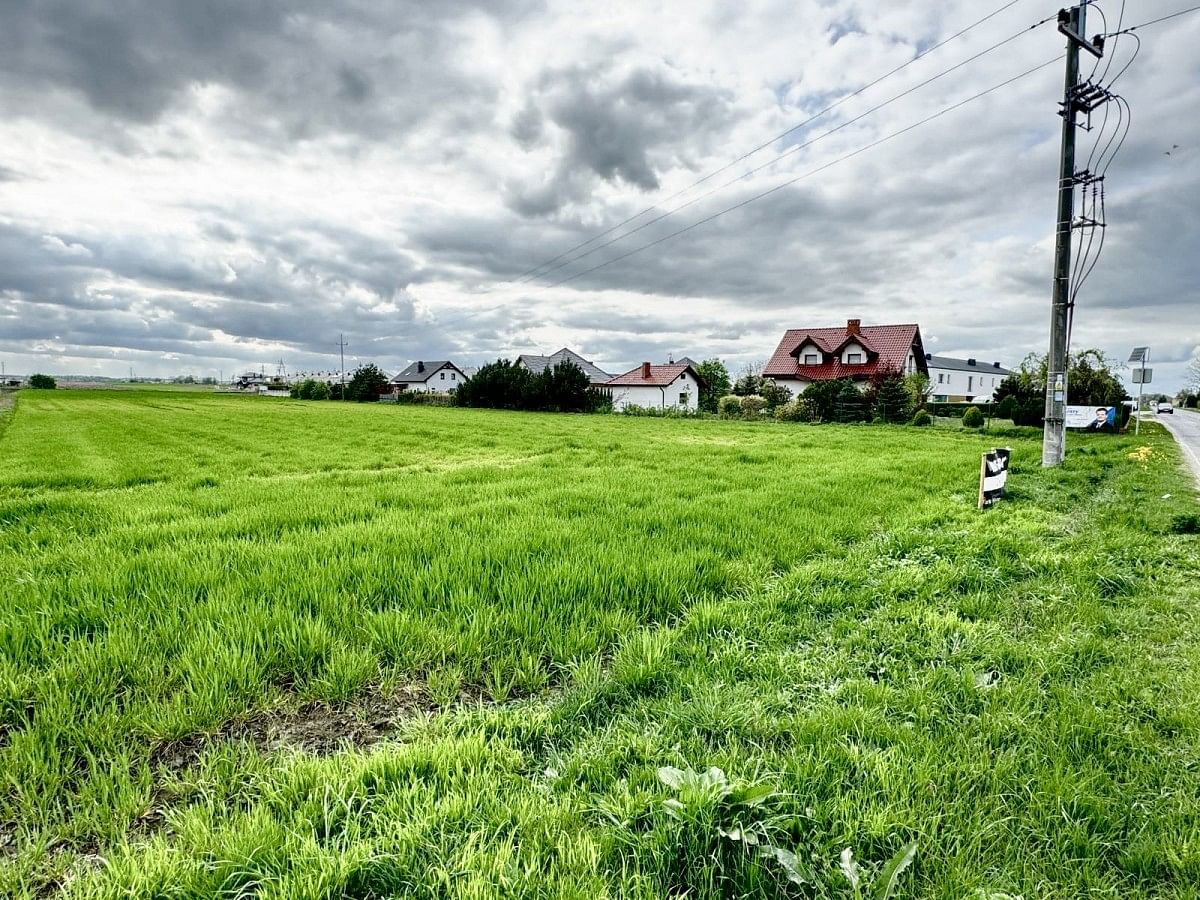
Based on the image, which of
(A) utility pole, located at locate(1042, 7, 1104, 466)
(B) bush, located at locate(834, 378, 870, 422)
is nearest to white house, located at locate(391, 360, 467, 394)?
(B) bush, located at locate(834, 378, 870, 422)

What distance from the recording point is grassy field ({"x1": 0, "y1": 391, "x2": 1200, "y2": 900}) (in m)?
1.80

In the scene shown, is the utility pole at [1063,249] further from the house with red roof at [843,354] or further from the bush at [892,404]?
the house with red roof at [843,354]

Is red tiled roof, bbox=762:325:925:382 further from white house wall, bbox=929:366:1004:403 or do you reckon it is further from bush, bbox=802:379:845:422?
A: white house wall, bbox=929:366:1004:403

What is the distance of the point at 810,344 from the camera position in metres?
46.0

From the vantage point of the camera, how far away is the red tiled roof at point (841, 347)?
42344 mm

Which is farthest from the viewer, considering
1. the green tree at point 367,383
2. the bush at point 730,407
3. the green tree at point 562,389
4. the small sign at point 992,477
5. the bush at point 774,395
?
the green tree at point 367,383

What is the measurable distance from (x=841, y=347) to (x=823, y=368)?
2143 millimetres

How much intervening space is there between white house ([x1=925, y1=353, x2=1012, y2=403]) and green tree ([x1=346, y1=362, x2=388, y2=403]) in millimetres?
72088

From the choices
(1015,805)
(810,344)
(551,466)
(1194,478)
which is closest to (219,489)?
(551,466)

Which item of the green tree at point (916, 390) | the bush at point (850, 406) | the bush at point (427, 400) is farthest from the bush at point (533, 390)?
the green tree at point (916, 390)

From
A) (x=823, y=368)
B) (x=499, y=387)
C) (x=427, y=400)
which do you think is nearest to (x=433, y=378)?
(x=427, y=400)

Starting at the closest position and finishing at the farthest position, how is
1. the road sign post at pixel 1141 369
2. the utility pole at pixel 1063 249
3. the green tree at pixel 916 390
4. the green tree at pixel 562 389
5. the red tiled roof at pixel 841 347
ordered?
the utility pole at pixel 1063 249, the road sign post at pixel 1141 369, the green tree at pixel 916 390, the red tiled roof at pixel 841 347, the green tree at pixel 562 389

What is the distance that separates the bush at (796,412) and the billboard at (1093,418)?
12.3 m

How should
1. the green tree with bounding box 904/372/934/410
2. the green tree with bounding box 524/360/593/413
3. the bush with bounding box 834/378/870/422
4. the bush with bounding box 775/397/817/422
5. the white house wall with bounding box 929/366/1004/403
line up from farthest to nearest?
the white house wall with bounding box 929/366/1004/403, the green tree with bounding box 524/360/593/413, the bush with bounding box 775/397/817/422, the bush with bounding box 834/378/870/422, the green tree with bounding box 904/372/934/410
